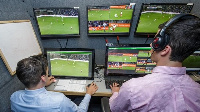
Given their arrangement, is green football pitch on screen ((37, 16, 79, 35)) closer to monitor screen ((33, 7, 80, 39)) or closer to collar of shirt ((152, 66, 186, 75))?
monitor screen ((33, 7, 80, 39))

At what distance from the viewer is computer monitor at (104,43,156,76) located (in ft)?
3.67

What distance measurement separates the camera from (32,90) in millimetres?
765

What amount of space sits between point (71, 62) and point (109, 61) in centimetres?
39

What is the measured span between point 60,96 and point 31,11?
0.95m

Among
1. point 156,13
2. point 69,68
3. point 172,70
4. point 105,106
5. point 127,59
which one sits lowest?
point 105,106

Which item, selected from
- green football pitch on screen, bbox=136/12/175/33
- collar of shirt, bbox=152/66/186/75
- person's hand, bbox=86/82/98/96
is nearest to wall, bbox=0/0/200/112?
green football pitch on screen, bbox=136/12/175/33

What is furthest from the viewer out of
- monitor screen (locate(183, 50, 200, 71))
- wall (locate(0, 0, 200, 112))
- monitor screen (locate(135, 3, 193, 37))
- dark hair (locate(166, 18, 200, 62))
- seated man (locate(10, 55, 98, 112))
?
monitor screen (locate(183, 50, 200, 71))

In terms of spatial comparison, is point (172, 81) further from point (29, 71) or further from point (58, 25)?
point (58, 25)

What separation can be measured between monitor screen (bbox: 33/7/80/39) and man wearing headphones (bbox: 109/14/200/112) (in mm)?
839

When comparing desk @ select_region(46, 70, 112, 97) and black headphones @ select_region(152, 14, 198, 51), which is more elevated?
black headphones @ select_region(152, 14, 198, 51)

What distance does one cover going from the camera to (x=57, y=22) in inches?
47.1

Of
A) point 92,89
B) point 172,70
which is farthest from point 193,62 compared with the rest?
point 92,89

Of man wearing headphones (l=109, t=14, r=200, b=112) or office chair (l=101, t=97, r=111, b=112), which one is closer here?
man wearing headphones (l=109, t=14, r=200, b=112)

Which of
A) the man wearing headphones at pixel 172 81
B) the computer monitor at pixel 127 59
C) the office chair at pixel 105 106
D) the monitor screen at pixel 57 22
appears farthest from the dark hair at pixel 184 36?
the monitor screen at pixel 57 22
